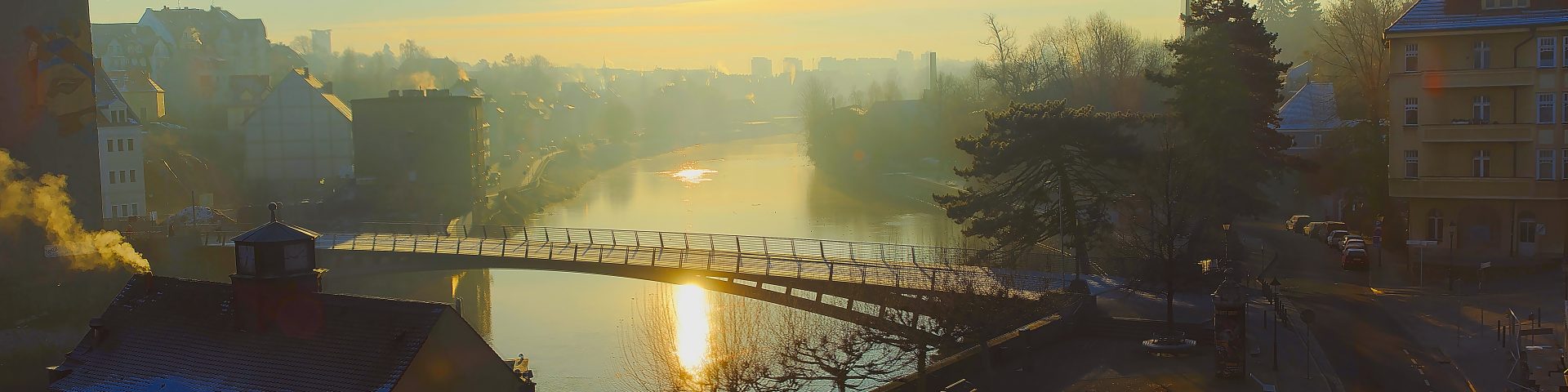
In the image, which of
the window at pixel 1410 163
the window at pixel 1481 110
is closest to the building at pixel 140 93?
the window at pixel 1410 163

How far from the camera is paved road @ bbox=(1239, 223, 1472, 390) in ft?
74.0

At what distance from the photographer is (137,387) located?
18.8 m

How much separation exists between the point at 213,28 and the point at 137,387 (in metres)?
91.4

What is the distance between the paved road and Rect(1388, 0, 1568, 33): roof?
625cm

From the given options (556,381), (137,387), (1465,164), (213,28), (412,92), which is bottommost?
(556,381)

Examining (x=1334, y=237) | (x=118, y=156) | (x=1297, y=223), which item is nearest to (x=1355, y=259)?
(x=1334, y=237)

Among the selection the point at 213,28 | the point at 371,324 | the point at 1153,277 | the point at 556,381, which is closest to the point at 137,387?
the point at 371,324

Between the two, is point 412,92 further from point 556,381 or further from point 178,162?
point 556,381

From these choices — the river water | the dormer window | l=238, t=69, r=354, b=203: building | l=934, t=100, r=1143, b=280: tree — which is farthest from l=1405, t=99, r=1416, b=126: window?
l=238, t=69, r=354, b=203: building

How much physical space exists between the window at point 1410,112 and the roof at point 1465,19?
187 centimetres

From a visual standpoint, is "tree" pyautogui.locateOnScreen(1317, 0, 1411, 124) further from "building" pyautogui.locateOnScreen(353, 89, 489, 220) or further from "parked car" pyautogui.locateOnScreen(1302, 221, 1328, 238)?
"building" pyautogui.locateOnScreen(353, 89, 489, 220)

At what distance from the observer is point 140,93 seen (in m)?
70.2

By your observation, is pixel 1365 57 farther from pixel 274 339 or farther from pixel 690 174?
pixel 690 174

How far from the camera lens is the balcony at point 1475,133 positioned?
111ft
